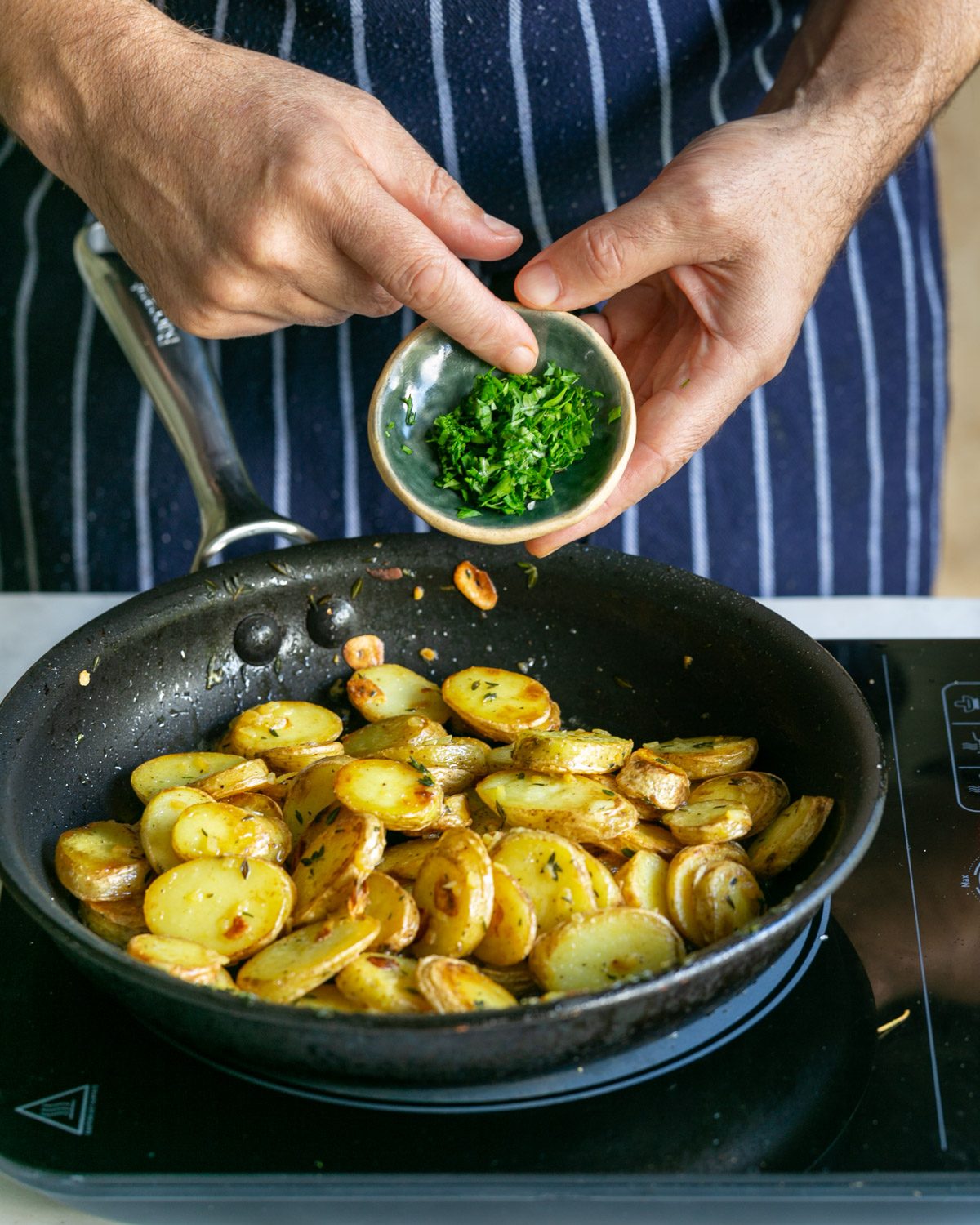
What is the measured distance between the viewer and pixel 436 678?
1.44 meters

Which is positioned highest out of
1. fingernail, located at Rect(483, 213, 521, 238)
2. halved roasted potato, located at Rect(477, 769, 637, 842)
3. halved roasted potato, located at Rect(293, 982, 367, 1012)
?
fingernail, located at Rect(483, 213, 521, 238)

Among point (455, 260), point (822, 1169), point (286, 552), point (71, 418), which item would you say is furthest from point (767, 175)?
point (71, 418)

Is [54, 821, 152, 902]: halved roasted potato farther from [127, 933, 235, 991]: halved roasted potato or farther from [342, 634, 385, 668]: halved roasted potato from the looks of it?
[342, 634, 385, 668]: halved roasted potato

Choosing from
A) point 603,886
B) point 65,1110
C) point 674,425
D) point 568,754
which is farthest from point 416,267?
point 65,1110

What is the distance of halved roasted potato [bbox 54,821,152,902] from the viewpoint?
3.51 ft

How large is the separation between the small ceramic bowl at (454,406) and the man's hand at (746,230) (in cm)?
4

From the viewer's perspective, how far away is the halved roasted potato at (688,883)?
41.0 inches

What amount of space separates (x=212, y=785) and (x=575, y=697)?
44 centimetres

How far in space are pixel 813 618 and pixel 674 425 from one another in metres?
0.45

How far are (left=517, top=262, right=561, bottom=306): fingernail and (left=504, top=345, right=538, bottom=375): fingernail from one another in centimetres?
6

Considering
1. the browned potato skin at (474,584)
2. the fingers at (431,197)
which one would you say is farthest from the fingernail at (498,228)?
the browned potato skin at (474,584)

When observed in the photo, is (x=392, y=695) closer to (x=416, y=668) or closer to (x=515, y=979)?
(x=416, y=668)

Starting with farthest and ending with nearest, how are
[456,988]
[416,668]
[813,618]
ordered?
[813,618] < [416,668] < [456,988]

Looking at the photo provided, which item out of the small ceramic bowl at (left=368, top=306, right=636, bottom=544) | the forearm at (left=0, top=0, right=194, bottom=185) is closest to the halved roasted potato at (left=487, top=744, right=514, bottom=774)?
the small ceramic bowl at (left=368, top=306, right=636, bottom=544)
